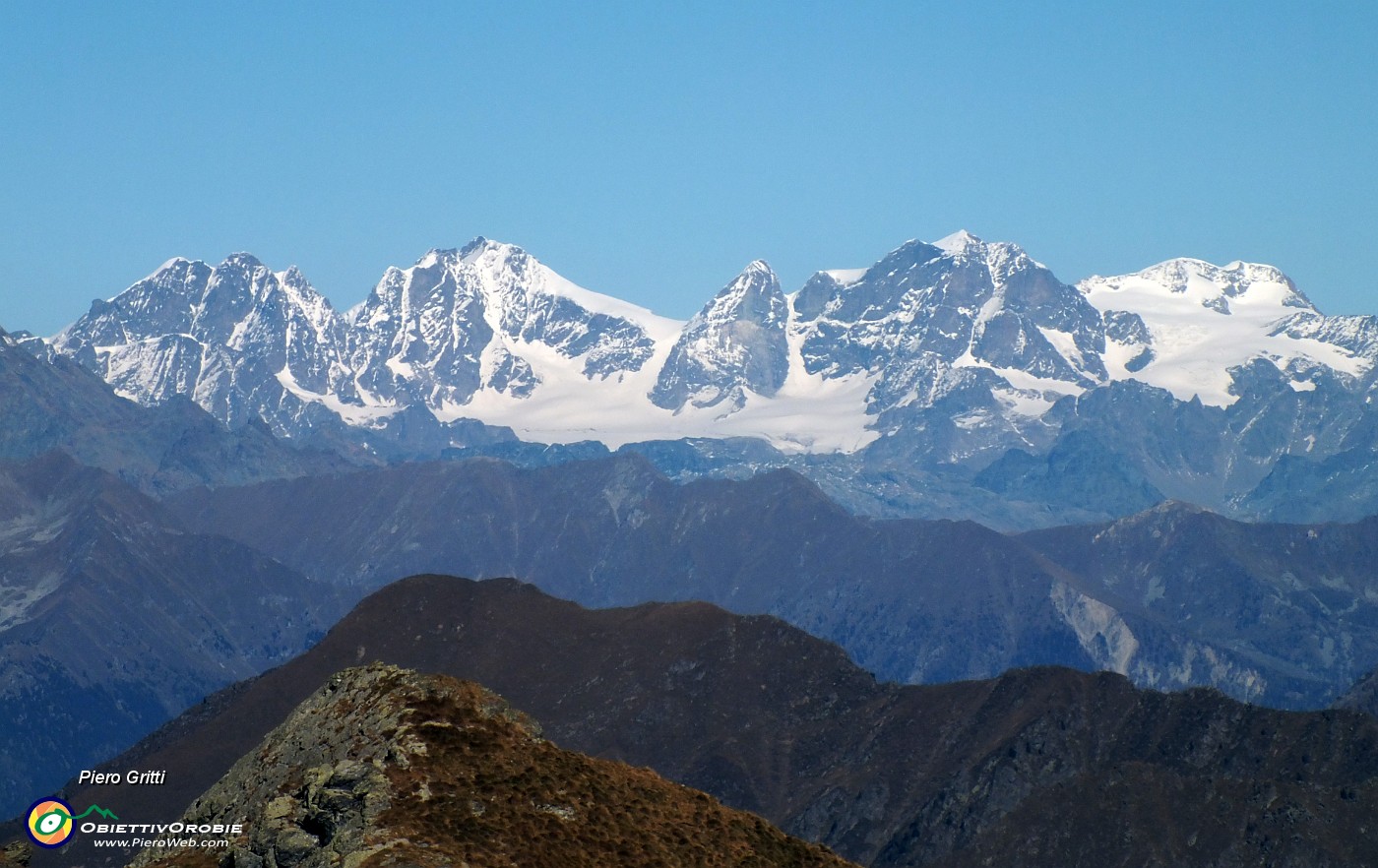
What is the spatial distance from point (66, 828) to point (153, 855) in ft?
13.4

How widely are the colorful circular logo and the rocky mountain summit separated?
3.54 m

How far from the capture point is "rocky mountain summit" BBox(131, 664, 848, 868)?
67625 millimetres

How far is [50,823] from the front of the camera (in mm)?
72875

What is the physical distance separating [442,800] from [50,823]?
558 inches

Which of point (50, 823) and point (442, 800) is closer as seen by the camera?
point (442, 800)

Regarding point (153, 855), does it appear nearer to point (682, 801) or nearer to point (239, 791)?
point (239, 791)

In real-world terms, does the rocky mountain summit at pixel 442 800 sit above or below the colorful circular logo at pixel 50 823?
above

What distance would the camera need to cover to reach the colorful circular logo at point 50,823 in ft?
236

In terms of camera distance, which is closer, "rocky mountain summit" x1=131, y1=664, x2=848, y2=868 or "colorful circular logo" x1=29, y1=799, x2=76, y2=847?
"rocky mountain summit" x1=131, y1=664, x2=848, y2=868

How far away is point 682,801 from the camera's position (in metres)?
79.1

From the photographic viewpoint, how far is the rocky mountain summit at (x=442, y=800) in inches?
2662

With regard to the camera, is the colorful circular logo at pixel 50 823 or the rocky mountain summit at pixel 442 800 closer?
the rocky mountain summit at pixel 442 800

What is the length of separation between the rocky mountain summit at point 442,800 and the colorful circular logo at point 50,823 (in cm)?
354

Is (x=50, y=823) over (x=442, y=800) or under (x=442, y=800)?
under
